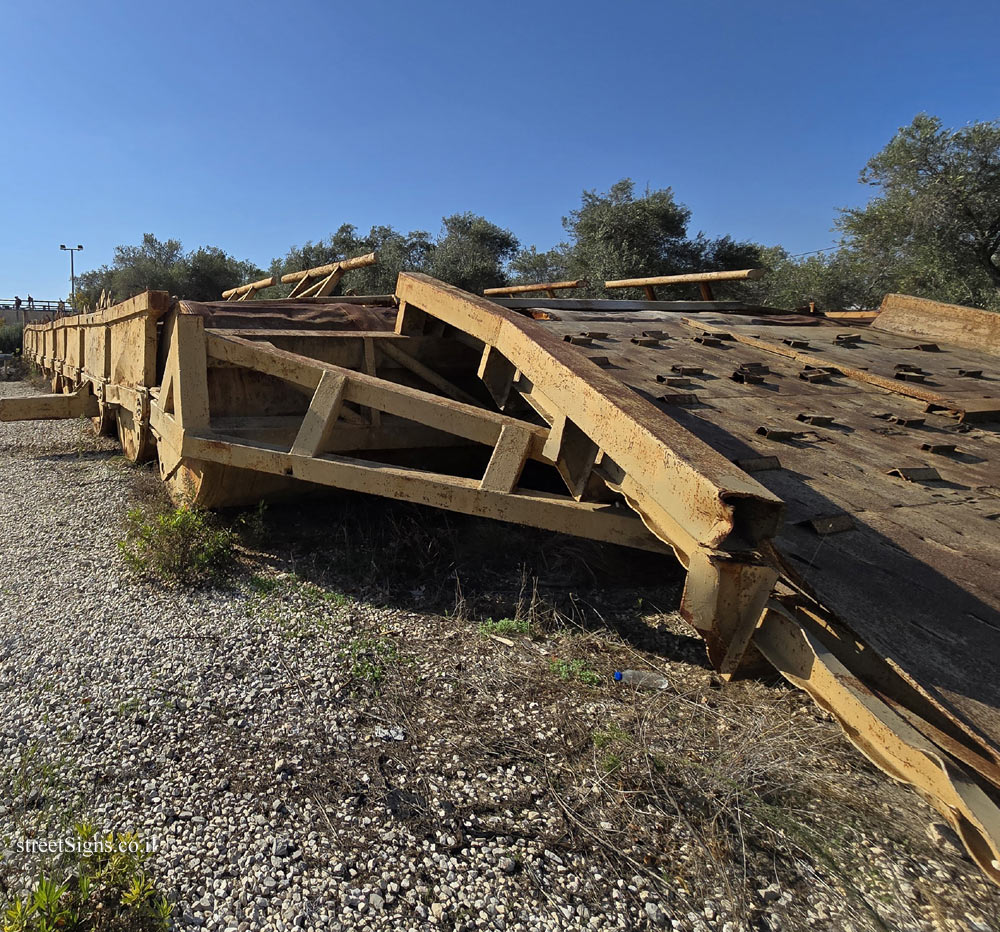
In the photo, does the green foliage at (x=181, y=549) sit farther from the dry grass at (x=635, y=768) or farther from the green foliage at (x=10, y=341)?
the green foliage at (x=10, y=341)

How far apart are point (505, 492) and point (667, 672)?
3.84 ft

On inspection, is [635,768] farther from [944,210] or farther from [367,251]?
[367,251]

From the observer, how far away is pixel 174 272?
3431cm

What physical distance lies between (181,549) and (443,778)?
2.57m

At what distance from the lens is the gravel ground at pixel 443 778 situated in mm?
1983

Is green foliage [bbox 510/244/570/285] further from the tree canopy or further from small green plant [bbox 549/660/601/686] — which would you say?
small green plant [bbox 549/660/601/686]

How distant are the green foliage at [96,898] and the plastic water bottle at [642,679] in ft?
6.42

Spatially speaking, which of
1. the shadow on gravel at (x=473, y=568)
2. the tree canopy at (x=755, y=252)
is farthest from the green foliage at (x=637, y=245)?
the shadow on gravel at (x=473, y=568)

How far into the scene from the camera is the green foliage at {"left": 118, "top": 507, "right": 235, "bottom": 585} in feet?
13.7

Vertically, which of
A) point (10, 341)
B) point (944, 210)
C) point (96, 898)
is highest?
point (944, 210)

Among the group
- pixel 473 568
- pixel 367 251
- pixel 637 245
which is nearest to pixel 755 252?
pixel 637 245

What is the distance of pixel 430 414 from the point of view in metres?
3.99

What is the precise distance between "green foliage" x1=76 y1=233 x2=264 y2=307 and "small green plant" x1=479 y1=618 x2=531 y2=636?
110 feet

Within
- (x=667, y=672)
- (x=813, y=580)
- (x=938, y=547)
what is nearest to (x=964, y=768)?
(x=813, y=580)
